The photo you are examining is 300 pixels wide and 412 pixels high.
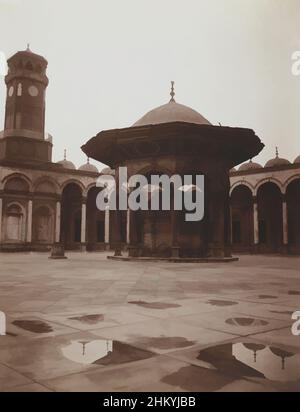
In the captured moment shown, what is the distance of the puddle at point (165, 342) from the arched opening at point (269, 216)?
29779 millimetres

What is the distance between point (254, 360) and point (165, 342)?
716 millimetres

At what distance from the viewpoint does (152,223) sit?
631 inches

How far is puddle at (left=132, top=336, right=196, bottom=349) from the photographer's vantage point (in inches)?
112

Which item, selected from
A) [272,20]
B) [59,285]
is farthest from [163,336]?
[272,20]

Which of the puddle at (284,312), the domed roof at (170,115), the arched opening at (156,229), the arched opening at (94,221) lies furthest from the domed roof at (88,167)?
the puddle at (284,312)

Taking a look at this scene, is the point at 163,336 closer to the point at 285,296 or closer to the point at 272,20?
the point at 285,296

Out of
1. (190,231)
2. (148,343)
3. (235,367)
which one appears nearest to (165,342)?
(148,343)

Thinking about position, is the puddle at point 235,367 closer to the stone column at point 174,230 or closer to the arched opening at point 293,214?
the stone column at point 174,230

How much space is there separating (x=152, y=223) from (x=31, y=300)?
36.6 feet

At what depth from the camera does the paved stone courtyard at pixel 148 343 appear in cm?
A: 212

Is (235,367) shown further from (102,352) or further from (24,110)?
(24,110)

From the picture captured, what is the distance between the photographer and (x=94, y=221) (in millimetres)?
34219

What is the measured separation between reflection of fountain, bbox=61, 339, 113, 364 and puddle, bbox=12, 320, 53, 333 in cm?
52

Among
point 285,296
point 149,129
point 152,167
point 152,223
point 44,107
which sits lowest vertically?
point 285,296
